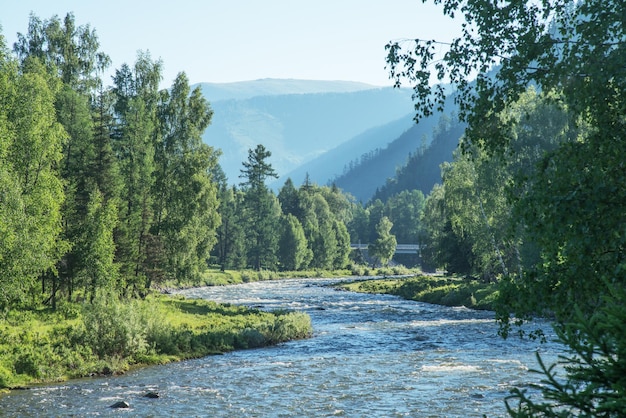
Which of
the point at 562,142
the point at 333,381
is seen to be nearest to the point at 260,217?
the point at 333,381

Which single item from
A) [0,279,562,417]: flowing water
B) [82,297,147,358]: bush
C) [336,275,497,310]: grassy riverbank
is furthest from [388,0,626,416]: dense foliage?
[336,275,497,310]: grassy riverbank

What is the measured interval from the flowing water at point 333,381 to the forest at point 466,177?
269 cm

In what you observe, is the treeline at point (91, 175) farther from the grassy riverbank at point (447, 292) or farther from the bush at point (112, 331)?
the grassy riverbank at point (447, 292)

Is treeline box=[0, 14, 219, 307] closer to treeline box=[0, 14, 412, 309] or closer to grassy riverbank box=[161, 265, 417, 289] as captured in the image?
treeline box=[0, 14, 412, 309]

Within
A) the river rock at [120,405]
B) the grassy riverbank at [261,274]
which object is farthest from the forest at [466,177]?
the grassy riverbank at [261,274]

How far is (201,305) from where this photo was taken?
180 feet

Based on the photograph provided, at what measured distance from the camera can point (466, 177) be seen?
6219cm

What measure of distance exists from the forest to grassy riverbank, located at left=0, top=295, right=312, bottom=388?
2239 mm

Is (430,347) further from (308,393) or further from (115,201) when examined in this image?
(115,201)

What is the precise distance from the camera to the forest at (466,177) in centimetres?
1177

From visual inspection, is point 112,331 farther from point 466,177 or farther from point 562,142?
point 466,177

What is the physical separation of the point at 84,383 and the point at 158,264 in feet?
84.3

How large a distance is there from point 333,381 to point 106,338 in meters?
11.9

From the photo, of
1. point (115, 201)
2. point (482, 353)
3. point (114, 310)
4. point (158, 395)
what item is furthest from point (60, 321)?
point (482, 353)
